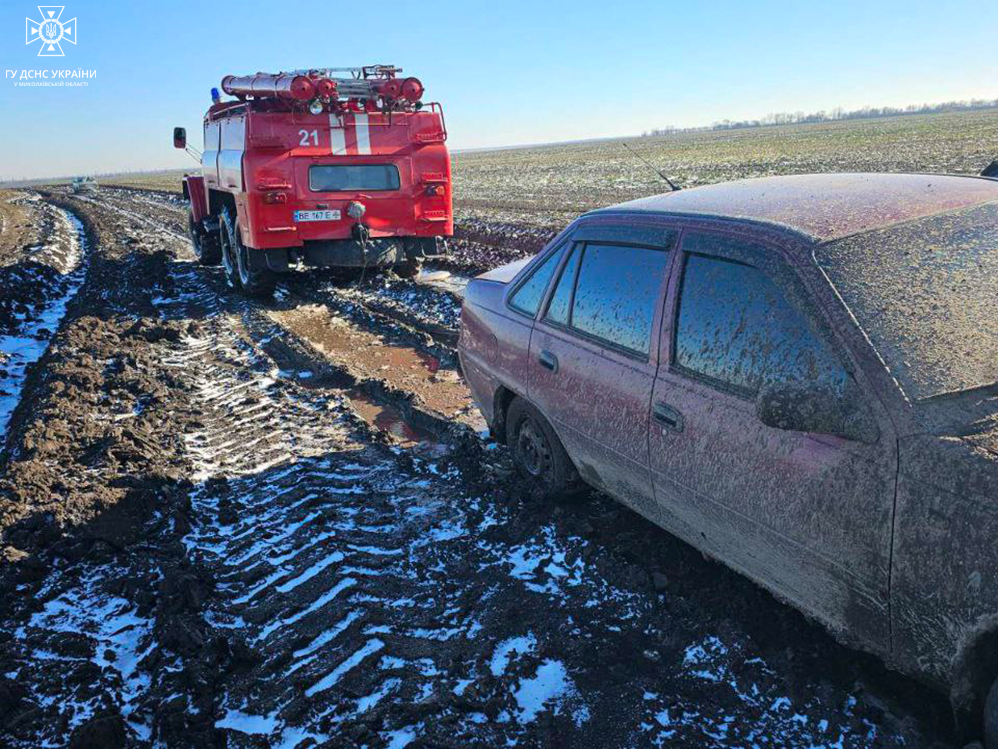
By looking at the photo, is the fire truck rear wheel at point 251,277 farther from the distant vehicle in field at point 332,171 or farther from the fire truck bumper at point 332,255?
the fire truck bumper at point 332,255

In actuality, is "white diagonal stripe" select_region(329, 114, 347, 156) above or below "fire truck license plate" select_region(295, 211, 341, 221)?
above

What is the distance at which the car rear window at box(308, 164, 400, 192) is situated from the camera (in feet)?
33.5

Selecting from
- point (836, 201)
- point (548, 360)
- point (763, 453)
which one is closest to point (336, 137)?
point (548, 360)

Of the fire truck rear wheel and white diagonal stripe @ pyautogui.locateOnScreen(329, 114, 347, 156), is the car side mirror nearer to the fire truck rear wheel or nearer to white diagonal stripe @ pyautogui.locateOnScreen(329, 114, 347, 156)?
white diagonal stripe @ pyautogui.locateOnScreen(329, 114, 347, 156)

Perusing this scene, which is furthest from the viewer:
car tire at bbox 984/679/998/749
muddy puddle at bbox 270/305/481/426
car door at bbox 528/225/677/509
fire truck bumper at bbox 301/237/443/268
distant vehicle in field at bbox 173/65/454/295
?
fire truck bumper at bbox 301/237/443/268

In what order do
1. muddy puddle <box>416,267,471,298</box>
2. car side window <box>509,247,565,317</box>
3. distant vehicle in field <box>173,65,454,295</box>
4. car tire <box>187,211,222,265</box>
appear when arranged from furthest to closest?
1. car tire <box>187,211,222,265</box>
2. muddy puddle <box>416,267,471,298</box>
3. distant vehicle in field <box>173,65,454,295</box>
4. car side window <box>509,247,565,317</box>

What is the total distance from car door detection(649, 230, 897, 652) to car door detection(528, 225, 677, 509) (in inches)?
5.0

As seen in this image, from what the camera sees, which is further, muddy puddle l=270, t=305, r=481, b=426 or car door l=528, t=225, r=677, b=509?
muddy puddle l=270, t=305, r=481, b=426

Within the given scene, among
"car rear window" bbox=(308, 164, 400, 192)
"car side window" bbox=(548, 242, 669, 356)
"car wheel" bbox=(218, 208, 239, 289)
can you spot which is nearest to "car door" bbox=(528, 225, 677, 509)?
"car side window" bbox=(548, 242, 669, 356)

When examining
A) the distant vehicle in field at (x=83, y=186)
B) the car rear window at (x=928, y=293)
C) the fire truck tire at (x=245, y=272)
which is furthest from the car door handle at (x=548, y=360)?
the distant vehicle in field at (x=83, y=186)

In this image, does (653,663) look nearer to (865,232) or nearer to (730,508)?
(730,508)

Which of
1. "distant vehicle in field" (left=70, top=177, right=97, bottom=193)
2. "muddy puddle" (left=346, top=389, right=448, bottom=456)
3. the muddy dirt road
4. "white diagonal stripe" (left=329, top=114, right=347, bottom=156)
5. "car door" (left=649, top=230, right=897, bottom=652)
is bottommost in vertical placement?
the muddy dirt road

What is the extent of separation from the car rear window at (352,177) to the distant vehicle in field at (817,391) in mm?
7237

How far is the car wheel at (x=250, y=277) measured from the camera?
10.9 m
